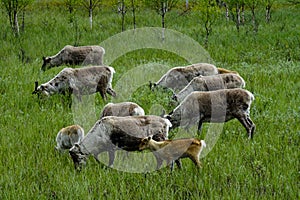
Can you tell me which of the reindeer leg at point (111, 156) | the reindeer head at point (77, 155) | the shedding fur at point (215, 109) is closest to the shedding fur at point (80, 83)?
the shedding fur at point (215, 109)

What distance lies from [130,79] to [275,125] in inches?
236

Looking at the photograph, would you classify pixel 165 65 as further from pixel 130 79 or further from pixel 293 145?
pixel 293 145

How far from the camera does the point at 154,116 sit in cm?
787

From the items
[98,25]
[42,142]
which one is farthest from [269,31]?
[42,142]

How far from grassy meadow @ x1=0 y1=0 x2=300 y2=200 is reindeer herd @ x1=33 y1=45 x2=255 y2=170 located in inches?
11.0

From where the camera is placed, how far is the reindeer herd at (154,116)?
23.4 feet

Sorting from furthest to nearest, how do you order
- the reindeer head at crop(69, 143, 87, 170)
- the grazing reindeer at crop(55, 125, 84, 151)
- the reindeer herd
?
the grazing reindeer at crop(55, 125, 84, 151) → the reindeer head at crop(69, 143, 87, 170) → the reindeer herd

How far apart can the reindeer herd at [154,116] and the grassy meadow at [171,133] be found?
0.28 meters

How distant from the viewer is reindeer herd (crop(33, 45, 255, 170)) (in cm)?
712

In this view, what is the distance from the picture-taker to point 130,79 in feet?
46.5

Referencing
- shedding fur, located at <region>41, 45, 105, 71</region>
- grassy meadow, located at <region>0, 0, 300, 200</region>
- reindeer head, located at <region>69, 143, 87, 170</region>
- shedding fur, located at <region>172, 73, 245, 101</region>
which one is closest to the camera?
grassy meadow, located at <region>0, 0, 300, 200</region>

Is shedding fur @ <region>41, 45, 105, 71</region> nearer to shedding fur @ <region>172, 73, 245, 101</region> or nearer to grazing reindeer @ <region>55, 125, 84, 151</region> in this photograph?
shedding fur @ <region>172, 73, 245, 101</region>

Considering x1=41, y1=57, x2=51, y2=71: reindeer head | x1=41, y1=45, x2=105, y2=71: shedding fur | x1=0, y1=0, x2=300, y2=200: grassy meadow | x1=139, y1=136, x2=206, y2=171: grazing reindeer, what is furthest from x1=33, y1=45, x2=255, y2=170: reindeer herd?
x1=41, y1=45, x2=105, y2=71: shedding fur

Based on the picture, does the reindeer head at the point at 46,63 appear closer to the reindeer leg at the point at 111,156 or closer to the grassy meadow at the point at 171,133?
the grassy meadow at the point at 171,133
